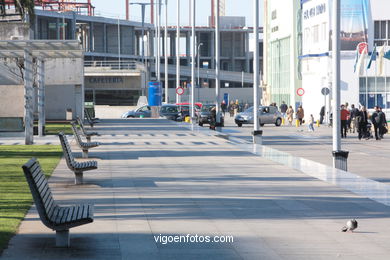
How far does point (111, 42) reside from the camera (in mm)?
132375

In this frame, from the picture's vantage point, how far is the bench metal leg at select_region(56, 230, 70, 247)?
9.66 m

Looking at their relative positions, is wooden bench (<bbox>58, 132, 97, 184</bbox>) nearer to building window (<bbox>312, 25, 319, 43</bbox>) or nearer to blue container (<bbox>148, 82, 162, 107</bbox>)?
blue container (<bbox>148, 82, 162, 107</bbox>)

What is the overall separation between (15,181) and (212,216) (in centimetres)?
690

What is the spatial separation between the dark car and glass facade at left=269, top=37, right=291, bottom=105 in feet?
94.2

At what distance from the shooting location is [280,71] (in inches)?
4053

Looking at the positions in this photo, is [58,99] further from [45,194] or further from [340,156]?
[45,194]

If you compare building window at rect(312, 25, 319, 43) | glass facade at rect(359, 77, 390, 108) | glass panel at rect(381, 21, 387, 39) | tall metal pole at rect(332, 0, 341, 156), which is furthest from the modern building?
tall metal pole at rect(332, 0, 341, 156)

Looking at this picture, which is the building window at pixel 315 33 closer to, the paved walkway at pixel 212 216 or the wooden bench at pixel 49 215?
the paved walkway at pixel 212 216

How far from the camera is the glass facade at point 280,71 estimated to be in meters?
98.8

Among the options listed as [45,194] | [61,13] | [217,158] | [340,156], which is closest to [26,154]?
[217,158]

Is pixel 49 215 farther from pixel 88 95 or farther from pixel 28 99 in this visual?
pixel 88 95

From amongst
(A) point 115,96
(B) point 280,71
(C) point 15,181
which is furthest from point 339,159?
(A) point 115,96

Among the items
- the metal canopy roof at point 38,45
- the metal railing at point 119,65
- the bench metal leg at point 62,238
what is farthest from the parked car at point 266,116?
the bench metal leg at point 62,238

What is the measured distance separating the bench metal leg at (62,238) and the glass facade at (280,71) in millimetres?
88663
